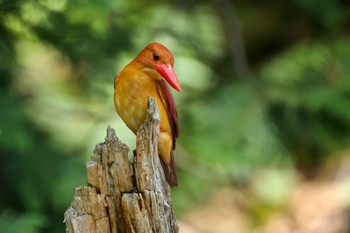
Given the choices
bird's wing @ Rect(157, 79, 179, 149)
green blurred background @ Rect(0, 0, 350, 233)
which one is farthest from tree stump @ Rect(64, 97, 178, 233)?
green blurred background @ Rect(0, 0, 350, 233)

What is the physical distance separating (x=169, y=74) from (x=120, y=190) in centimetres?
46

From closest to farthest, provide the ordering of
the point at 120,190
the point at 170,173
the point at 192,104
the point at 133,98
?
the point at 120,190
the point at 133,98
the point at 170,173
the point at 192,104

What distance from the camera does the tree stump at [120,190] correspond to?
2.91 metres

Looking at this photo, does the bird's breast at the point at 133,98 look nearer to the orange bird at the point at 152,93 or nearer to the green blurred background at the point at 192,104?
the orange bird at the point at 152,93

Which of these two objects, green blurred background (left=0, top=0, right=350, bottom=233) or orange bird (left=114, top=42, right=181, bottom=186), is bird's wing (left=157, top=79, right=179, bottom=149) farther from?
green blurred background (left=0, top=0, right=350, bottom=233)

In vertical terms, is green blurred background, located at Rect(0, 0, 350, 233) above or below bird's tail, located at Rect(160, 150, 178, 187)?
above

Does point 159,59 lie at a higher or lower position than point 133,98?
higher

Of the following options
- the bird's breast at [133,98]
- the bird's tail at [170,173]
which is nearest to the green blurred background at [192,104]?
the bird's tail at [170,173]

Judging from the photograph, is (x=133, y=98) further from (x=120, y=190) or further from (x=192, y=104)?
(x=192, y=104)

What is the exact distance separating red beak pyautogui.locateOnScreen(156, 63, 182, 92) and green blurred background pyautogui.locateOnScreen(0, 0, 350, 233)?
155cm

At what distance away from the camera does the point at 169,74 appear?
10.0 feet

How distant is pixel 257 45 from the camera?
788 cm

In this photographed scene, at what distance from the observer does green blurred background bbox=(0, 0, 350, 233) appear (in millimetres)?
4996

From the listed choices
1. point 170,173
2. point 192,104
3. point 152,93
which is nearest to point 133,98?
point 152,93
